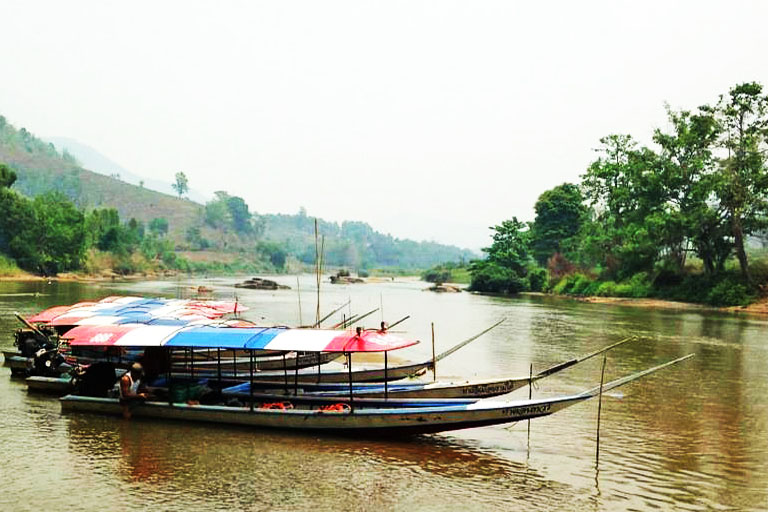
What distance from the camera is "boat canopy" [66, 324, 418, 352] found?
1521 cm

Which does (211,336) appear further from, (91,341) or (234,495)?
(234,495)

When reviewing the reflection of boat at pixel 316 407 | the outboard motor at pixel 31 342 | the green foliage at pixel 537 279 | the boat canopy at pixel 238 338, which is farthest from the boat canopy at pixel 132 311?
the green foliage at pixel 537 279

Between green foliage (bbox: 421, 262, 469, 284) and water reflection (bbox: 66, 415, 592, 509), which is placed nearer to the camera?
water reflection (bbox: 66, 415, 592, 509)

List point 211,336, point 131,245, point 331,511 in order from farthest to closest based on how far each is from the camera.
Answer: point 131,245
point 211,336
point 331,511

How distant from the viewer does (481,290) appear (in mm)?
89938

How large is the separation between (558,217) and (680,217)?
30528mm

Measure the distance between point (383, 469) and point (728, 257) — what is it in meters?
55.9

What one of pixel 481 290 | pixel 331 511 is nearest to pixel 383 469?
pixel 331 511

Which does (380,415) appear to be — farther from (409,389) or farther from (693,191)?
(693,191)

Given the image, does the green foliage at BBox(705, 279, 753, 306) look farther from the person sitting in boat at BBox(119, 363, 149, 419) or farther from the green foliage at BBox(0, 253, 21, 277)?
the green foliage at BBox(0, 253, 21, 277)

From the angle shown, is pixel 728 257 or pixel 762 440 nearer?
pixel 762 440

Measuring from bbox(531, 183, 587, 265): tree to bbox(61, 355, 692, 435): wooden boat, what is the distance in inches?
2927

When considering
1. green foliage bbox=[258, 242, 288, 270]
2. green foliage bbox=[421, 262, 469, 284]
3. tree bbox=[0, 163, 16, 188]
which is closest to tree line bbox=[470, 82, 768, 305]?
green foliage bbox=[421, 262, 469, 284]

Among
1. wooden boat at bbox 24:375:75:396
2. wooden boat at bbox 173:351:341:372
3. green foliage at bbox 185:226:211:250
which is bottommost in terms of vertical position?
wooden boat at bbox 24:375:75:396
